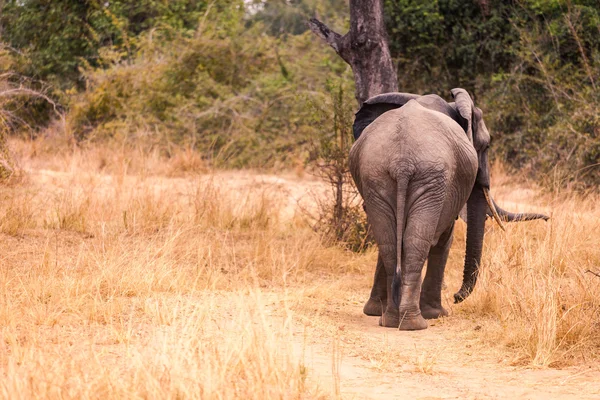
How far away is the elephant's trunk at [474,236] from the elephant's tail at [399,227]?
1106mm

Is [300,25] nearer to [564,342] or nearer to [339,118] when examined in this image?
[339,118]

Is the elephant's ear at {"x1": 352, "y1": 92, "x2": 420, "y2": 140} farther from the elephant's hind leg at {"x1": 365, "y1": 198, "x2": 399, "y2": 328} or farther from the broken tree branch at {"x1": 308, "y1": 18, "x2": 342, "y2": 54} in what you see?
the broken tree branch at {"x1": 308, "y1": 18, "x2": 342, "y2": 54}

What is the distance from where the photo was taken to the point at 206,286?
7.07 m

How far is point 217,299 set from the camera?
6.77 metres

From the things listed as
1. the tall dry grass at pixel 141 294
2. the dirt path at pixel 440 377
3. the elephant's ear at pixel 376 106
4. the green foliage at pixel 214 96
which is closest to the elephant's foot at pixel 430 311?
the dirt path at pixel 440 377

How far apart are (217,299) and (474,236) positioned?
2024 millimetres

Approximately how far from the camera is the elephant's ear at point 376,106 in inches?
264

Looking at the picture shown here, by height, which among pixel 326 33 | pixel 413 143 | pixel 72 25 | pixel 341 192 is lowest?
pixel 341 192

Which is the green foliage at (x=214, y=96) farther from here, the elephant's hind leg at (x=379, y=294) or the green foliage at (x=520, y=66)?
the elephant's hind leg at (x=379, y=294)

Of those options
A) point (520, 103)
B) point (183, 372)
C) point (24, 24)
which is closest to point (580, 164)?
point (520, 103)

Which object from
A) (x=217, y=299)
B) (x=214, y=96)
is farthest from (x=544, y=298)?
(x=214, y=96)

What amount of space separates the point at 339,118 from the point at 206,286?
3086 millimetres

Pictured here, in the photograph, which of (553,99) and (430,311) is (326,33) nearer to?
(430,311)

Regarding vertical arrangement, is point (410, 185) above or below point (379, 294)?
above
